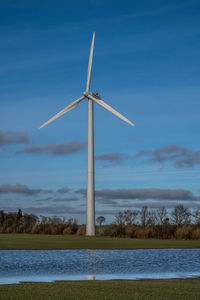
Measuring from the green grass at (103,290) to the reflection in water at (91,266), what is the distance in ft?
6.01

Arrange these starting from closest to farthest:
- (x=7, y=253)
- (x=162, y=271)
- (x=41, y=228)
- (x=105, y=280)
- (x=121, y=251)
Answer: (x=105, y=280) → (x=162, y=271) → (x=7, y=253) → (x=121, y=251) → (x=41, y=228)

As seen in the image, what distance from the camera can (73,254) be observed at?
25328 millimetres

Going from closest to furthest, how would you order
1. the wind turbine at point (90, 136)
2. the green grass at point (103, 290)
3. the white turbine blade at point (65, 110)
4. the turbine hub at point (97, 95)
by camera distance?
the green grass at point (103, 290) < the wind turbine at point (90, 136) < the white turbine blade at point (65, 110) < the turbine hub at point (97, 95)

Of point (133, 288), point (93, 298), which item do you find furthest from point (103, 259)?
point (93, 298)

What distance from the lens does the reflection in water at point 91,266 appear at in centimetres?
1698

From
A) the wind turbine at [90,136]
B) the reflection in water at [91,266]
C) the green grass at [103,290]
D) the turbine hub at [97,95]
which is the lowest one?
the green grass at [103,290]

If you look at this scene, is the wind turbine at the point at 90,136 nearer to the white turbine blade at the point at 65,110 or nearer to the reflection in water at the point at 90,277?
the white turbine blade at the point at 65,110

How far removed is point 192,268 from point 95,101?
27.8 m

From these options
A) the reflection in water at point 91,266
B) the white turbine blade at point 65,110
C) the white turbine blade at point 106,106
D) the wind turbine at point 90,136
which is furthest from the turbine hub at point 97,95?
the reflection in water at point 91,266

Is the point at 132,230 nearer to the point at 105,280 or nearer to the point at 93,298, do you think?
the point at 105,280

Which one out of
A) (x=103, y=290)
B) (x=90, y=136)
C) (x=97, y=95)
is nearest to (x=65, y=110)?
(x=97, y=95)

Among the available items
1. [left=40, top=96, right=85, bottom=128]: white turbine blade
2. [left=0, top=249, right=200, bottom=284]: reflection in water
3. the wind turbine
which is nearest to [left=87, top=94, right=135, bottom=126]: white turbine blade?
the wind turbine

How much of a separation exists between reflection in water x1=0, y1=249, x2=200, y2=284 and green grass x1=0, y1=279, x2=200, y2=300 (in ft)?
6.01

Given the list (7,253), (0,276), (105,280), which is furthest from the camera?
(7,253)
